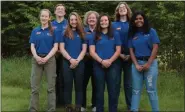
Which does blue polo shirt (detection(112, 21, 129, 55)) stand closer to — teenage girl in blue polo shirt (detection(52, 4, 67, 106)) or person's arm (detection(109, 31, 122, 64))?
person's arm (detection(109, 31, 122, 64))

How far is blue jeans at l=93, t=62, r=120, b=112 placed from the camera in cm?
614

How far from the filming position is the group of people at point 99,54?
600 centimetres

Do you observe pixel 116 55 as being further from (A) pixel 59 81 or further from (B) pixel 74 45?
(A) pixel 59 81

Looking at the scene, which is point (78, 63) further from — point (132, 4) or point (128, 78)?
point (132, 4)

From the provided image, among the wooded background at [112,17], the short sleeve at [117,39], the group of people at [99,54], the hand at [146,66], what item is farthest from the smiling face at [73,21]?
the wooded background at [112,17]

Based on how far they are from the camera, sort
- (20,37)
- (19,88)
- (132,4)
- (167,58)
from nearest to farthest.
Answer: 1. (19,88)
2. (167,58)
3. (132,4)
4. (20,37)

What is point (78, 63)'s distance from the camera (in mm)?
6191

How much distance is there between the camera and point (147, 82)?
19.5 ft

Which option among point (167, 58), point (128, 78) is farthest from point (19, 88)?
point (167, 58)

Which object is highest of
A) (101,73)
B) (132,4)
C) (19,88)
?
(132,4)

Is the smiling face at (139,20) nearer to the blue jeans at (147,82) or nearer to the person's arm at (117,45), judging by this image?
the person's arm at (117,45)

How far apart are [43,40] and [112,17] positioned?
8.73 meters

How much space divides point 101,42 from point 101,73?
493 mm

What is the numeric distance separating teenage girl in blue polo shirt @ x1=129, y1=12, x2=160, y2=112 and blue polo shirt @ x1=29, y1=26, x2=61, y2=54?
127 centimetres
